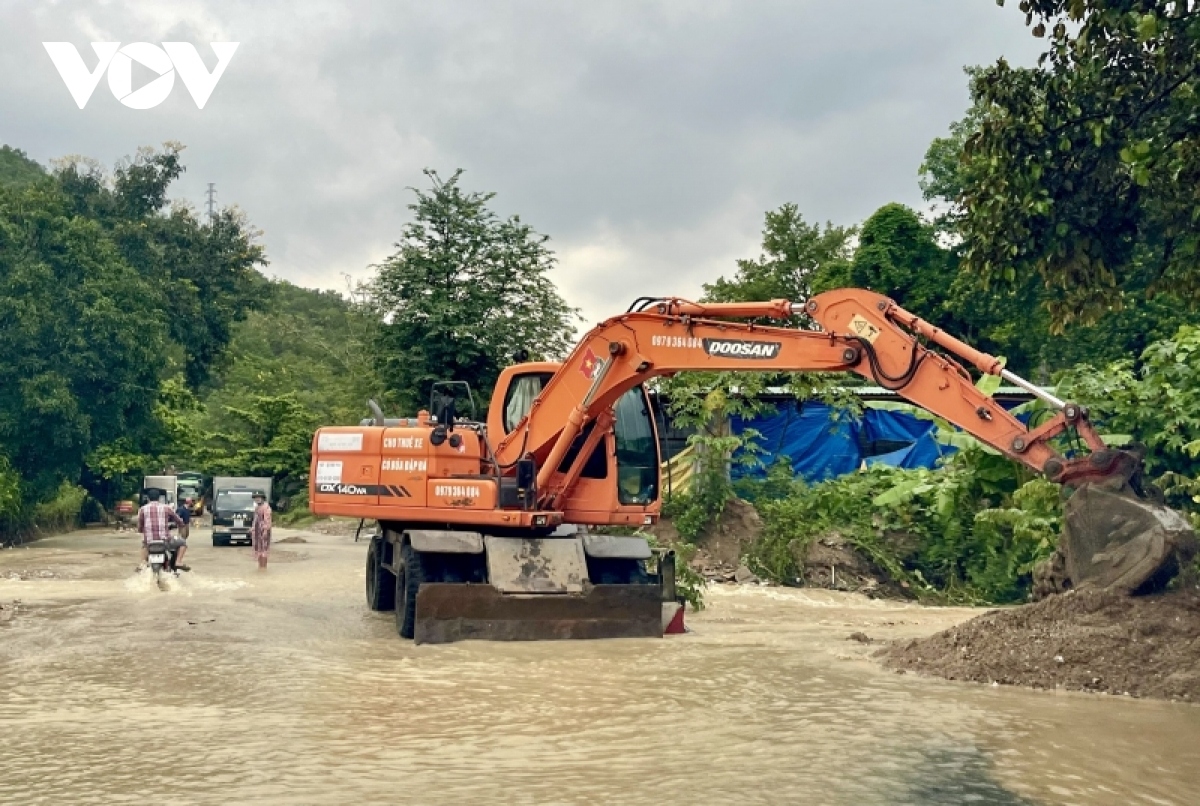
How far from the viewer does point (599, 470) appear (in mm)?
14570

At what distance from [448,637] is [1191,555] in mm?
7277

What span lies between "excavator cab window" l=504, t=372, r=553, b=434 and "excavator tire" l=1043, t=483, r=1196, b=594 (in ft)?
21.8

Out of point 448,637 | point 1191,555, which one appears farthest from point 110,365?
point 1191,555

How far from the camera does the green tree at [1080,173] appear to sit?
30.6 feet

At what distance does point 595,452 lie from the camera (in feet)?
47.8

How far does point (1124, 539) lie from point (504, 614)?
620 centimetres

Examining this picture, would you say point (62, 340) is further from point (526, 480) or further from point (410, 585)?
point (526, 480)

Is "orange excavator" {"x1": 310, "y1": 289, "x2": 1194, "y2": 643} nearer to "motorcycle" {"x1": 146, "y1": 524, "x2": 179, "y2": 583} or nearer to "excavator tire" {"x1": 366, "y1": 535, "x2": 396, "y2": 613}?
"excavator tire" {"x1": 366, "y1": 535, "x2": 396, "y2": 613}

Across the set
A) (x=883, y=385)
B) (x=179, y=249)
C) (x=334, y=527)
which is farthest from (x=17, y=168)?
(x=883, y=385)

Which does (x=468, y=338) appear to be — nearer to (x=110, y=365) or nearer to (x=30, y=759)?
(x=110, y=365)

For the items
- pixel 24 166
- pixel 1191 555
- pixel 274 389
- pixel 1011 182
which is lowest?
pixel 1191 555

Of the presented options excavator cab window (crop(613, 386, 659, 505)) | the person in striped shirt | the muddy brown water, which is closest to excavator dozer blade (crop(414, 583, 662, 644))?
the muddy brown water

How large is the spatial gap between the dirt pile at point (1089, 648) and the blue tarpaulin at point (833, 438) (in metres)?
14.7

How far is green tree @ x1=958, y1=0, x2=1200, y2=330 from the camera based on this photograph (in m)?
9.32
